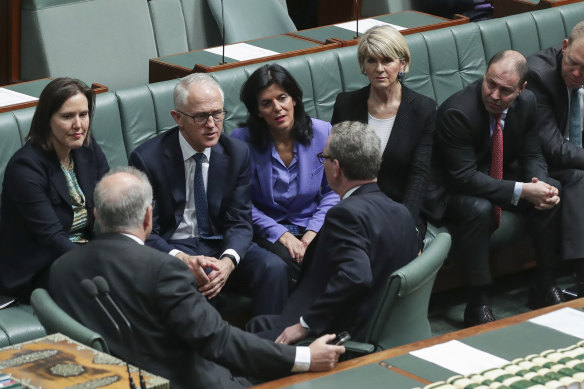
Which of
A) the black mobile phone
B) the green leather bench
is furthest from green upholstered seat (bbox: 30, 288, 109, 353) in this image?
the green leather bench

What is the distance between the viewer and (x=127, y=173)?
256cm

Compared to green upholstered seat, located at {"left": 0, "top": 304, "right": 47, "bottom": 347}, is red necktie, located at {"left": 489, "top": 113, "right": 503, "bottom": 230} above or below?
above

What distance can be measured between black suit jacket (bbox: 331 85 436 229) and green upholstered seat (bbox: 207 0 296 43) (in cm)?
167

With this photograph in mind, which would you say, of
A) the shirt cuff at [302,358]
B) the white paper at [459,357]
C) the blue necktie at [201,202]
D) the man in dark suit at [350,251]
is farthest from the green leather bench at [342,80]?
the white paper at [459,357]

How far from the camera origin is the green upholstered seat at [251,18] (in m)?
5.46

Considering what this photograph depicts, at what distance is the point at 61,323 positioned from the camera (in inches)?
94.8

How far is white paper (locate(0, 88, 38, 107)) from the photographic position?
3827 millimetres

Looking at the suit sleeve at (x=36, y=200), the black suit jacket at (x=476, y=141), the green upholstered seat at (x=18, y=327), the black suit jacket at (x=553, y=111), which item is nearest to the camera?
the green upholstered seat at (x=18, y=327)

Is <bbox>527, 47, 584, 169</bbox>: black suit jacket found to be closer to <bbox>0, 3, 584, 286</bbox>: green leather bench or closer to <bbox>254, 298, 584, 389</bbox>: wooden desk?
<bbox>0, 3, 584, 286</bbox>: green leather bench

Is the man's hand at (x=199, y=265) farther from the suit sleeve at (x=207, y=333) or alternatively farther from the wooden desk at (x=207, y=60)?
the wooden desk at (x=207, y=60)

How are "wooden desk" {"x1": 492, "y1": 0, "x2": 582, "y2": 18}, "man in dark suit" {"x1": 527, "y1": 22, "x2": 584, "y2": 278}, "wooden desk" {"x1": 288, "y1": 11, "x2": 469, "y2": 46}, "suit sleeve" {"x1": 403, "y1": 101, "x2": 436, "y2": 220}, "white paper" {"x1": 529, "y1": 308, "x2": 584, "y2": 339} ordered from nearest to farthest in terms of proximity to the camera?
"white paper" {"x1": 529, "y1": 308, "x2": 584, "y2": 339} → "suit sleeve" {"x1": 403, "y1": 101, "x2": 436, "y2": 220} → "man in dark suit" {"x1": 527, "y1": 22, "x2": 584, "y2": 278} → "wooden desk" {"x1": 288, "y1": 11, "x2": 469, "y2": 46} → "wooden desk" {"x1": 492, "y1": 0, "x2": 582, "y2": 18}

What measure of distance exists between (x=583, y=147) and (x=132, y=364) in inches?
107

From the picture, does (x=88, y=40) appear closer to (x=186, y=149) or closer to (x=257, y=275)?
(x=186, y=149)

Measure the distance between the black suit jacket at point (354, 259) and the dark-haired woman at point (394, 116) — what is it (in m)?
0.96
